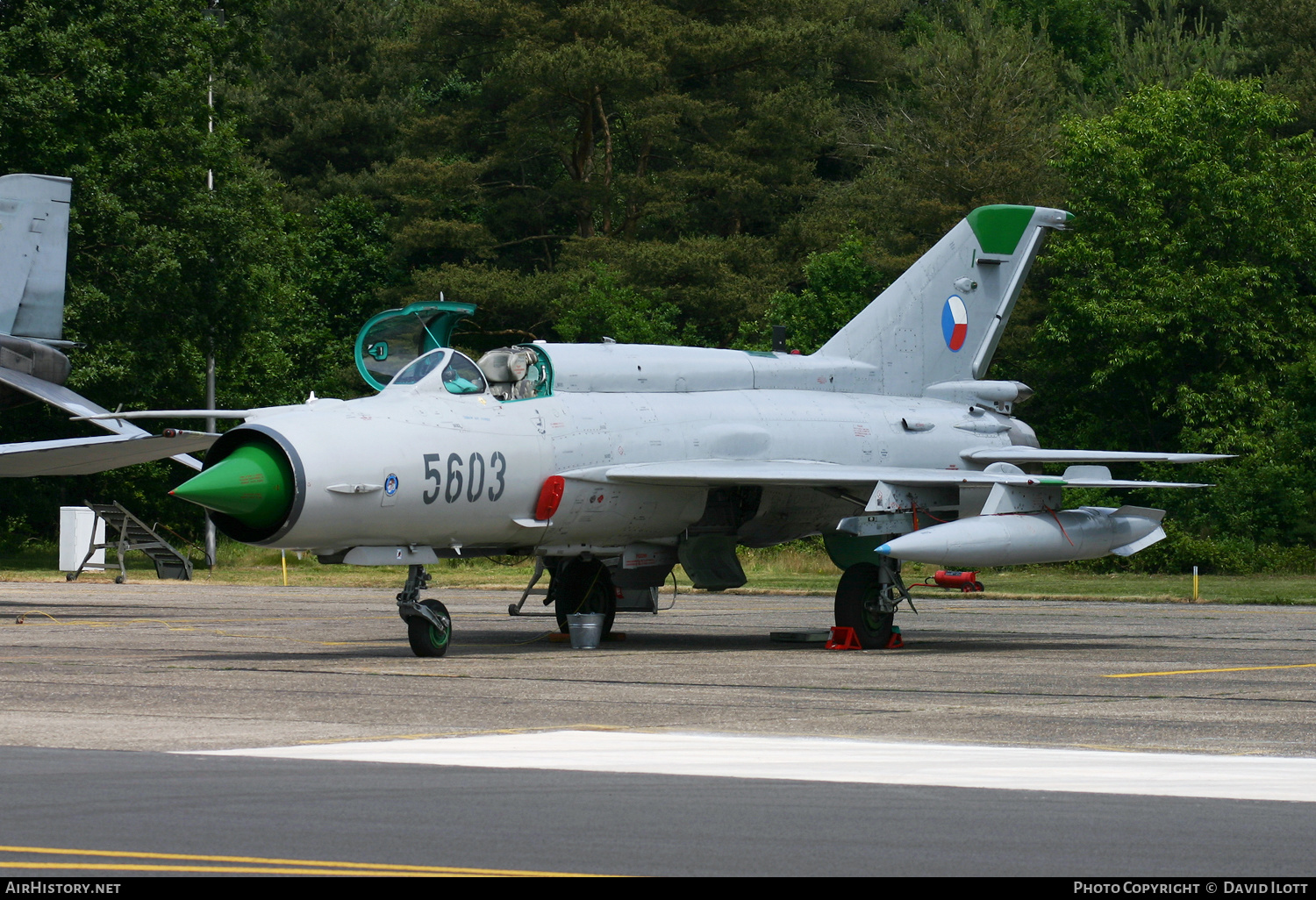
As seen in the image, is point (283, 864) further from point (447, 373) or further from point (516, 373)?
point (516, 373)

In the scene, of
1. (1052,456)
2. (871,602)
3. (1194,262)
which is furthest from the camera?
(1194,262)

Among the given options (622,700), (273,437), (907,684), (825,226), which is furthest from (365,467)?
(825,226)

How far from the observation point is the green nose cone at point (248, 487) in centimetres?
1462

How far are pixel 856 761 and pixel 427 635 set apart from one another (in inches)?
315

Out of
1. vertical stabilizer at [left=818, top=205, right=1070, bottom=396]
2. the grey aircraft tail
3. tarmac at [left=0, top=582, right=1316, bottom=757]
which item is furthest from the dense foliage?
vertical stabilizer at [left=818, top=205, right=1070, bottom=396]

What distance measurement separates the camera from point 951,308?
21.7m

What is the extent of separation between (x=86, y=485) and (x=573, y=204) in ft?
64.4

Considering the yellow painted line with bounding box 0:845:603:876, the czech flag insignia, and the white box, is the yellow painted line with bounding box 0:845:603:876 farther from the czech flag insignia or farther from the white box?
the white box

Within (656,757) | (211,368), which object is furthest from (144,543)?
(656,757)

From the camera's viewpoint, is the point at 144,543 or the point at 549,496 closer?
the point at 549,496

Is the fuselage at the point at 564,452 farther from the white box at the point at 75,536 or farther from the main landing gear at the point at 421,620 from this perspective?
the white box at the point at 75,536

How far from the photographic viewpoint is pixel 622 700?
12.9 m

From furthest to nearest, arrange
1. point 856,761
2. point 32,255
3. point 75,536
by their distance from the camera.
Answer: point 75,536
point 32,255
point 856,761

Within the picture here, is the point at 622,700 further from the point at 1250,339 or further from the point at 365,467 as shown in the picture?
the point at 1250,339
